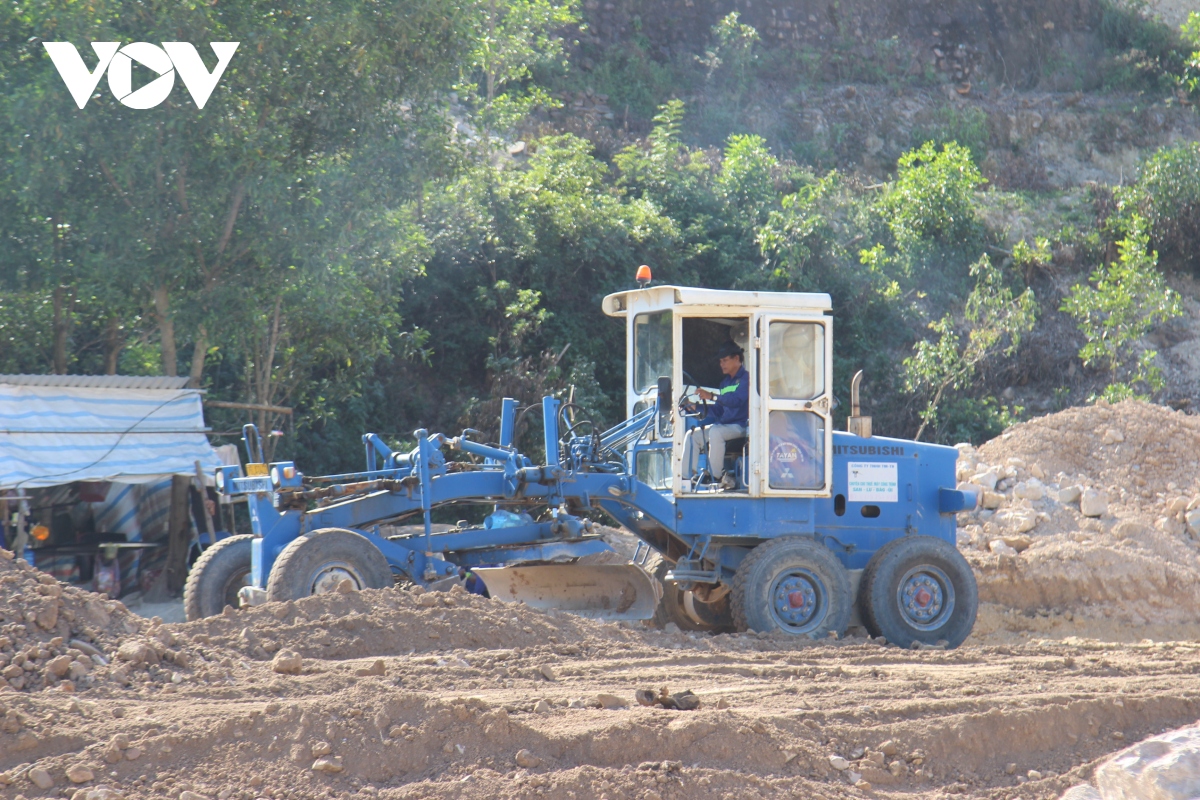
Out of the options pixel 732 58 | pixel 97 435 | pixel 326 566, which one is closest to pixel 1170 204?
pixel 732 58

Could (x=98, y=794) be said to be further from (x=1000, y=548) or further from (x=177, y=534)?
(x=1000, y=548)

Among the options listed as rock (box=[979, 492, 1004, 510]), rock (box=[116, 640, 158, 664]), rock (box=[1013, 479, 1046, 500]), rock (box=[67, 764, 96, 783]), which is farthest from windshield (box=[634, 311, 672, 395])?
rock (box=[1013, 479, 1046, 500])

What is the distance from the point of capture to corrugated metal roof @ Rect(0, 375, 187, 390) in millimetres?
11180

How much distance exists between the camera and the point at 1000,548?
488 inches

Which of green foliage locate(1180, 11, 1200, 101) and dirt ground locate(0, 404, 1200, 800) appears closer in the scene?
dirt ground locate(0, 404, 1200, 800)

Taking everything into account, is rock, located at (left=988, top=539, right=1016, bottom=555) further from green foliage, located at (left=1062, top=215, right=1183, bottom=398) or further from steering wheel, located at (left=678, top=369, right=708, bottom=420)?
green foliage, located at (left=1062, top=215, right=1183, bottom=398)

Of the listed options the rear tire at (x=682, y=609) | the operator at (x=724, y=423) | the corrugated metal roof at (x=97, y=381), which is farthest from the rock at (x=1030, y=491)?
the corrugated metal roof at (x=97, y=381)

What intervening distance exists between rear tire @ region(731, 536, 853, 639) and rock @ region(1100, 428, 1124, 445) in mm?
7015

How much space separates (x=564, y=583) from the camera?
9.61 meters

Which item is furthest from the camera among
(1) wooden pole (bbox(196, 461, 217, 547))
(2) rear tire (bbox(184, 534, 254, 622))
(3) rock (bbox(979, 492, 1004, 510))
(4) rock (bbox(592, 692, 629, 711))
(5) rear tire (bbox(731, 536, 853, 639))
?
(3) rock (bbox(979, 492, 1004, 510))

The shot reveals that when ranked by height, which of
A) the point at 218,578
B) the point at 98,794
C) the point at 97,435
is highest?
the point at 97,435

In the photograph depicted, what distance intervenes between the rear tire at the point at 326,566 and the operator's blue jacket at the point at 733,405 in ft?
8.48

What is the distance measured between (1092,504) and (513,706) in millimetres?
9400

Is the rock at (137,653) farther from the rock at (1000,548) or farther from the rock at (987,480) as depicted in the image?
the rock at (987,480)
